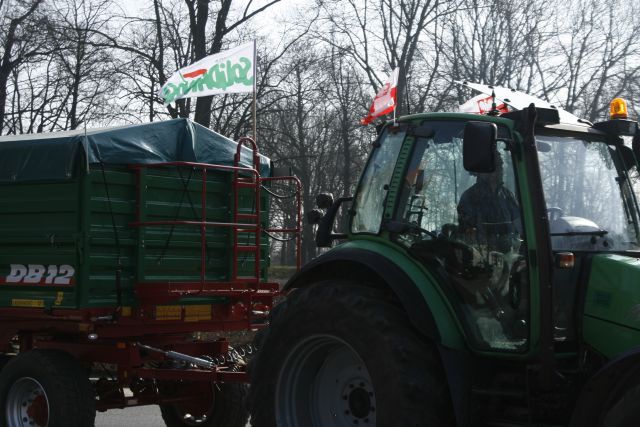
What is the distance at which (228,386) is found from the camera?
308 inches

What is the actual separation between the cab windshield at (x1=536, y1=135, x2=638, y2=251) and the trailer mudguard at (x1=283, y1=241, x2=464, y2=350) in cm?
74

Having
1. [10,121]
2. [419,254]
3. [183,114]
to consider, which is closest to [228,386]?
[419,254]

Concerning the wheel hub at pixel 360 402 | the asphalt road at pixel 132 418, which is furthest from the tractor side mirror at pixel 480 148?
the asphalt road at pixel 132 418

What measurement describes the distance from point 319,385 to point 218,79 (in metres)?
4.49

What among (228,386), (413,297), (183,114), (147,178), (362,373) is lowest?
(228,386)

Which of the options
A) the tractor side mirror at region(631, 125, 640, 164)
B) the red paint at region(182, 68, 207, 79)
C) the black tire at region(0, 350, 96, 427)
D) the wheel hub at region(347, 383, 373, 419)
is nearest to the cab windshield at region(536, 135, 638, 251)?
the tractor side mirror at region(631, 125, 640, 164)

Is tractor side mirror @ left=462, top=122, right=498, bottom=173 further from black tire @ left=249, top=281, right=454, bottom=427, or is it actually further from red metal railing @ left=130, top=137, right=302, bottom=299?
red metal railing @ left=130, top=137, right=302, bottom=299

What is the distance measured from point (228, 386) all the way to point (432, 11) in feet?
78.0

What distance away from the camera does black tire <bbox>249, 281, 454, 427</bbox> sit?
494 centimetres

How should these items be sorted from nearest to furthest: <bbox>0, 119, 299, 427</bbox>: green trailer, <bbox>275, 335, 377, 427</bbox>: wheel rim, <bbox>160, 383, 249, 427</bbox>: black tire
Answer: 1. <bbox>275, 335, 377, 427</bbox>: wheel rim
2. <bbox>0, 119, 299, 427</bbox>: green trailer
3. <bbox>160, 383, 249, 427</bbox>: black tire

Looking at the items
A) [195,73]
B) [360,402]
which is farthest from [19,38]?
[360,402]

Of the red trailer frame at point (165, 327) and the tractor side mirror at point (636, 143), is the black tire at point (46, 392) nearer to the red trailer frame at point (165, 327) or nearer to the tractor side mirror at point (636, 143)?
the red trailer frame at point (165, 327)

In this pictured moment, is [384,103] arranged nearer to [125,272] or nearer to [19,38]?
[125,272]

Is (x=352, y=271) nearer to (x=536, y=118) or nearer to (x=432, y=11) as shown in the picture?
(x=536, y=118)
